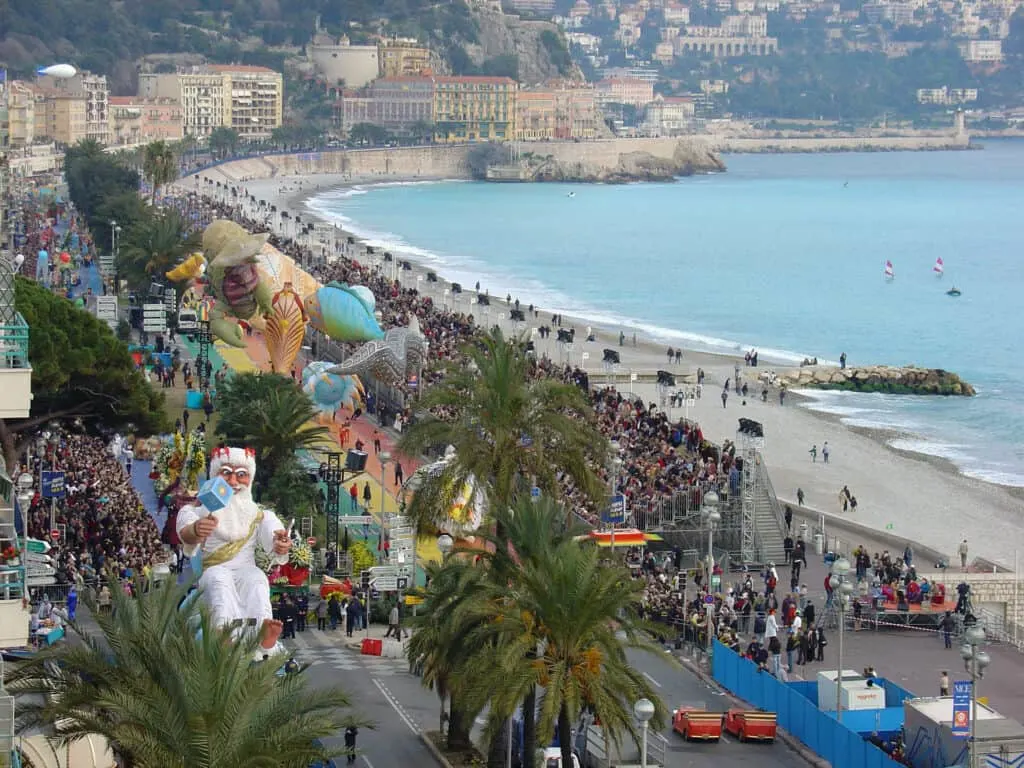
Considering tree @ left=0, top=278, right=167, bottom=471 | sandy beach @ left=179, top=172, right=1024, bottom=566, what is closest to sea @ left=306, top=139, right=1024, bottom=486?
sandy beach @ left=179, top=172, right=1024, bottom=566

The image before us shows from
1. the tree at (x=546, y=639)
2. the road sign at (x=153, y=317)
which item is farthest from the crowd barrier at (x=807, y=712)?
the road sign at (x=153, y=317)

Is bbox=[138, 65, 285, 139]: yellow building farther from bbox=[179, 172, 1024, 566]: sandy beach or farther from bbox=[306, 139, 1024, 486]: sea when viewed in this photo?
bbox=[179, 172, 1024, 566]: sandy beach

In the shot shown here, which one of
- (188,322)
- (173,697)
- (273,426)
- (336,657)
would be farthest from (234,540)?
(188,322)

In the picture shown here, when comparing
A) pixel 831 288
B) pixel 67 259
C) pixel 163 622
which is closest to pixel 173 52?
pixel 831 288

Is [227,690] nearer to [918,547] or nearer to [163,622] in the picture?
[163,622]

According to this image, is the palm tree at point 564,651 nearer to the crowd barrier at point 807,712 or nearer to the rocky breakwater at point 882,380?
the crowd barrier at point 807,712
